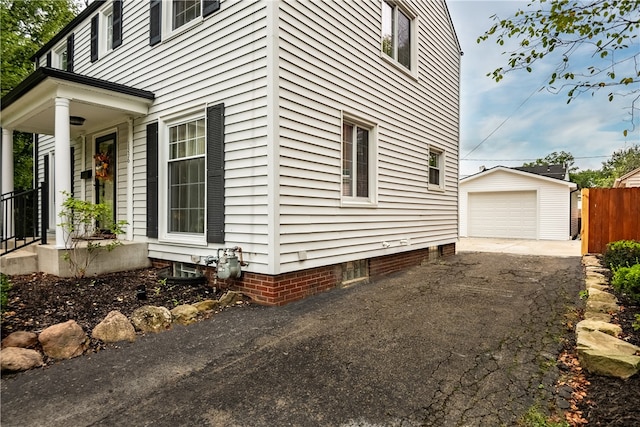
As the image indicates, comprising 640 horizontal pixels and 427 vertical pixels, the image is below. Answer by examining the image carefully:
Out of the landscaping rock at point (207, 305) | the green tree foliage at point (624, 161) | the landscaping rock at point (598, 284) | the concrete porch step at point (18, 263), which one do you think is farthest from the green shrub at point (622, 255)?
the green tree foliage at point (624, 161)

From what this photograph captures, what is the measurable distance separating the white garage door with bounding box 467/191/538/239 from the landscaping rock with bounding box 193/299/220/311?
16142mm

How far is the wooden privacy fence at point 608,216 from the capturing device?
9.21 meters

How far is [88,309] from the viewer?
406 centimetres

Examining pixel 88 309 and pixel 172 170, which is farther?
pixel 172 170

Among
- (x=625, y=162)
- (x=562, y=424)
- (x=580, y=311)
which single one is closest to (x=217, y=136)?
(x=562, y=424)

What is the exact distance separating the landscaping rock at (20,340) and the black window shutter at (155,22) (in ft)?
17.1

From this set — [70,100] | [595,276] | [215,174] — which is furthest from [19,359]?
[595,276]

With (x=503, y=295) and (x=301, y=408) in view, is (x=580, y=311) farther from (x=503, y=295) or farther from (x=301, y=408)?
(x=301, y=408)

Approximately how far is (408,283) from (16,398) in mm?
5225

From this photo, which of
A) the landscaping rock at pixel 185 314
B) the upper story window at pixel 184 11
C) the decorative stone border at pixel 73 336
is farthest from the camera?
the upper story window at pixel 184 11

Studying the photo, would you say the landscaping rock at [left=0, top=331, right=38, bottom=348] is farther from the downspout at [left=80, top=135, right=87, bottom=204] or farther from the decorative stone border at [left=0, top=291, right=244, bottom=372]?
the downspout at [left=80, top=135, right=87, bottom=204]

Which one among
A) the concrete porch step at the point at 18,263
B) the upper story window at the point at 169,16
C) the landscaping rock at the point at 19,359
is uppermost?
the upper story window at the point at 169,16

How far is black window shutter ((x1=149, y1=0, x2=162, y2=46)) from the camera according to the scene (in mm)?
6243

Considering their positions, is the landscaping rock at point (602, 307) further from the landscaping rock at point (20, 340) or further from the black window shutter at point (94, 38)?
the black window shutter at point (94, 38)
